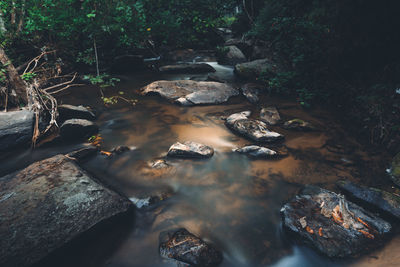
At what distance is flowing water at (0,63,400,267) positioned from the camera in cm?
224

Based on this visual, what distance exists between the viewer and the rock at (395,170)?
3.16 m

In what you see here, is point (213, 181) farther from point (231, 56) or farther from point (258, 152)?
point (231, 56)

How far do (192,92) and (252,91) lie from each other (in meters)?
2.03

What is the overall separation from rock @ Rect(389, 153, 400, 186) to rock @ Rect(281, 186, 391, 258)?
1.17m

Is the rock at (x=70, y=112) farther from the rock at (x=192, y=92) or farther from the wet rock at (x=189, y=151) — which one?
the wet rock at (x=189, y=151)

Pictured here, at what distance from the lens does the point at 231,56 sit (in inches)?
459


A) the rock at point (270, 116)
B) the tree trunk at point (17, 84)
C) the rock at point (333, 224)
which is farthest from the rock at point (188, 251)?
the tree trunk at point (17, 84)

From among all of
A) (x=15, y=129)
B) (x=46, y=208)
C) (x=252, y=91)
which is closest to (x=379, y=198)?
(x=46, y=208)

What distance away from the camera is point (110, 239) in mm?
2342

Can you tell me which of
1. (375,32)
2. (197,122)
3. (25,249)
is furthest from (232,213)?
(375,32)

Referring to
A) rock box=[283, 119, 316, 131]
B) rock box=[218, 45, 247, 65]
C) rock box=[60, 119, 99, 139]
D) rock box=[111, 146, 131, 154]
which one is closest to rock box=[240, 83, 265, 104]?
rock box=[283, 119, 316, 131]

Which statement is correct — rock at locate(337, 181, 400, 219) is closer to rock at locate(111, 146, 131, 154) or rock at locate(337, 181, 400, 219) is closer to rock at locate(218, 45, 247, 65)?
rock at locate(111, 146, 131, 154)

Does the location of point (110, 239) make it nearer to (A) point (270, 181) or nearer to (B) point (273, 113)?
(A) point (270, 181)

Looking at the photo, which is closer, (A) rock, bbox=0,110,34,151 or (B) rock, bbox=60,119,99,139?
(A) rock, bbox=0,110,34,151
